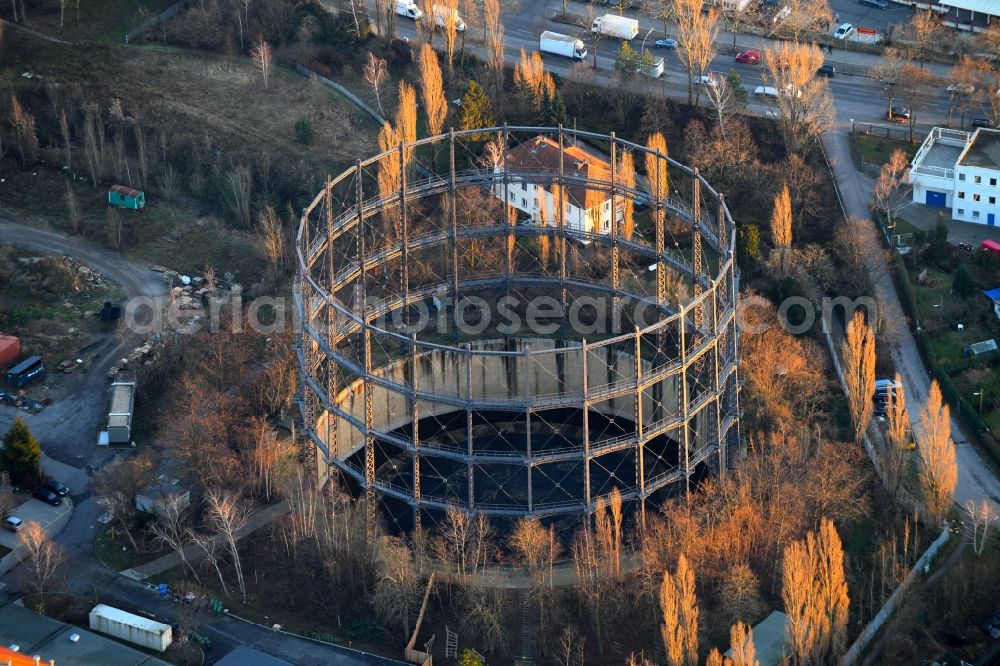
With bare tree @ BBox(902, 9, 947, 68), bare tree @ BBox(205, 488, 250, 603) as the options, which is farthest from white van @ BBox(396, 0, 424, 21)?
bare tree @ BBox(205, 488, 250, 603)

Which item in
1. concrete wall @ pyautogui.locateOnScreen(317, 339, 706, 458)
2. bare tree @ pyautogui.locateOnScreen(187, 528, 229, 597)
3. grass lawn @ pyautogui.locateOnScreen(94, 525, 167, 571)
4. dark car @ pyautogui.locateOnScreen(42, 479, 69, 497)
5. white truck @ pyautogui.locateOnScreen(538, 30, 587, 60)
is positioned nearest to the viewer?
bare tree @ pyautogui.locateOnScreen(187, 528, 229, 597)

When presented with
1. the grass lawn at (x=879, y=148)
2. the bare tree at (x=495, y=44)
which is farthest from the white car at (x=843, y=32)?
the bare tree at (x=495, y=44)

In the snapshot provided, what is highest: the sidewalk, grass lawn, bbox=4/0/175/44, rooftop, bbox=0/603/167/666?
grass lawn, bbox=4/0/175/44

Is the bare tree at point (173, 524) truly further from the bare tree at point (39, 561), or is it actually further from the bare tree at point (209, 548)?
the bare tree at point (39, 561)

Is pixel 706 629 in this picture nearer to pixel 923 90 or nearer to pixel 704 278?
pixel 704 278

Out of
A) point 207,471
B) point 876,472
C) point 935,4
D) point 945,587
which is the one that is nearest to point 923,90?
point 935,4

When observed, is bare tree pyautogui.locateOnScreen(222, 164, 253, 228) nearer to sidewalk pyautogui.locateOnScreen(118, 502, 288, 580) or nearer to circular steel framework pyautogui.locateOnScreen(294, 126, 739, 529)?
circular steel framework pyautogui.locateOnScreen(294, 126, 739, 529)

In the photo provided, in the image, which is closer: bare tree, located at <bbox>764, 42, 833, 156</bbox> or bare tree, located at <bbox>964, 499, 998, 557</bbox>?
bare tree, located at <bbox>964, 499, 998, 557</bbox>
